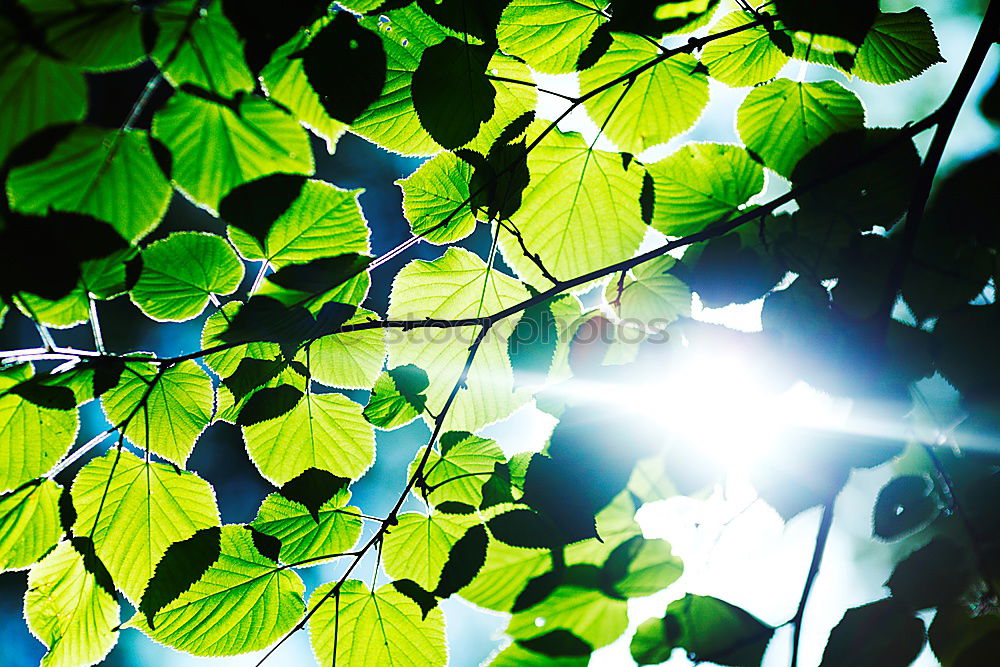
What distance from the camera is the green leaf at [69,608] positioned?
717 millimetres

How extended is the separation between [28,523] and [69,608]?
14 cm

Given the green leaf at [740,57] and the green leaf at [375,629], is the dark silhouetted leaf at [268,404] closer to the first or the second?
the green leaf at [375,629]

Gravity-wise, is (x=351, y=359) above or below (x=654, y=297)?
below

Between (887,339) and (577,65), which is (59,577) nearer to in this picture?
(577,65)

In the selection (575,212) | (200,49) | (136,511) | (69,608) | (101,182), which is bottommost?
(69,608)

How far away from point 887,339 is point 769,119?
0.35 meters

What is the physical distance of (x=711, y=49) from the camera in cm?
73

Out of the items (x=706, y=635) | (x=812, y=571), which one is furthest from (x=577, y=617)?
(x=812, y=571)

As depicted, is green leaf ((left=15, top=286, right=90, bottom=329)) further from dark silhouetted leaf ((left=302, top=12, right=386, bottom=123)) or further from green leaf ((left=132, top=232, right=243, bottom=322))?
dark silhouetted leaf ((left=302, top=12, right=386, bottom=123))

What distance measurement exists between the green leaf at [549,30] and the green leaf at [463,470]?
0.51m

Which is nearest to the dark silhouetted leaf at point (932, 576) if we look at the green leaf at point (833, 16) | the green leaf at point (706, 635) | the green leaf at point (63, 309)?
the green leaf at point (706, 635)

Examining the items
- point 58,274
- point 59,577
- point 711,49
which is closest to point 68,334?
point 59,577

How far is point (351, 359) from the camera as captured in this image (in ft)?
2.46

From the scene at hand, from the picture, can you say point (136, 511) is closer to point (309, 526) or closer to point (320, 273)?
point (309, 526)
